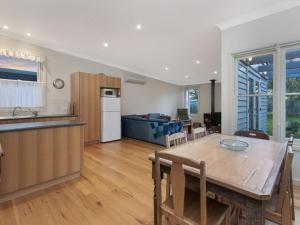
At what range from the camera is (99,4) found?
3.06 metres

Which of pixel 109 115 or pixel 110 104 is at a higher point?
pixel 110 104

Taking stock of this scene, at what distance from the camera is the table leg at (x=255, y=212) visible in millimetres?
999

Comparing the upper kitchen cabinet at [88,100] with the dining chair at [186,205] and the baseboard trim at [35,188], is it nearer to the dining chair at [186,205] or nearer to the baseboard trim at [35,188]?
the baseboard trim at [35,188]

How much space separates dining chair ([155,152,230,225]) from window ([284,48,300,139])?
2241 mm

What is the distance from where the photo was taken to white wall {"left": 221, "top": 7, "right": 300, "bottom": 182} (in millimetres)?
2590

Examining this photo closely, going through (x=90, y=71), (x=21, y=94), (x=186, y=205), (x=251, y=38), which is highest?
(x=90, y=71)

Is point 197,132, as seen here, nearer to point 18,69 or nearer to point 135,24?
point 135,24

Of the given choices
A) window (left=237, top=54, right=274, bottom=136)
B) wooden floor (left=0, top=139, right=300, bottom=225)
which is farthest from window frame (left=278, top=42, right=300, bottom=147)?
wooden floor (left=0, top=139, right=300, bottom=225)

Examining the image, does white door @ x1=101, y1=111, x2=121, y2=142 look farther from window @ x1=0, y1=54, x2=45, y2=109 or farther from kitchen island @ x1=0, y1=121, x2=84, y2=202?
kitchen island @ x1=0, y1=121, x2=84, y2=202

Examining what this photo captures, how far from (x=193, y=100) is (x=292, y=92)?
6.83m

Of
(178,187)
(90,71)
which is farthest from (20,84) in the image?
(178,187)

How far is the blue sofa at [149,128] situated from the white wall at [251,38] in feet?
5.89

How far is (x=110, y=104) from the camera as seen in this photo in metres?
5.43

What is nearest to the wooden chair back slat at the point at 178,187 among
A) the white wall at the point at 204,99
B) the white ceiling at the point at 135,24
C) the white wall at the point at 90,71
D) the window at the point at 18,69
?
the white ceiling at the point at 135,24
